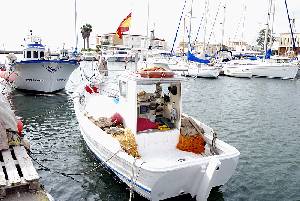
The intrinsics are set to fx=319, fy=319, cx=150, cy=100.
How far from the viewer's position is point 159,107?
12.5 metres

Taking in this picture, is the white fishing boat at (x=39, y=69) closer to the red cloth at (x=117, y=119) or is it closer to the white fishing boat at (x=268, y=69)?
the red cloth at (x=117, y=119)

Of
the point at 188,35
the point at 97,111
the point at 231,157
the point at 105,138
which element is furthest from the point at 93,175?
the point at 188,35

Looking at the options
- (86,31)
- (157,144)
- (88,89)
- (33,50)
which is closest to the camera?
(157,144)

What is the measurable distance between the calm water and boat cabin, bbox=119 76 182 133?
2.43 metres

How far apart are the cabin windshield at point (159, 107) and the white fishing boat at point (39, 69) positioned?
64.2ft

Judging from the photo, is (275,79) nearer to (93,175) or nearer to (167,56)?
(167,56)

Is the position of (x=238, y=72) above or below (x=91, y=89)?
above

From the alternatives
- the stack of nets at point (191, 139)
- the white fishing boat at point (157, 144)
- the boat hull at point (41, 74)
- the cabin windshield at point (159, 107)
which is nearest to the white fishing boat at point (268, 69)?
the boat hull at point (41, 74)

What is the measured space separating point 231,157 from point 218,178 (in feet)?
2.52

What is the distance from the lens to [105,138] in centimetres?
1158

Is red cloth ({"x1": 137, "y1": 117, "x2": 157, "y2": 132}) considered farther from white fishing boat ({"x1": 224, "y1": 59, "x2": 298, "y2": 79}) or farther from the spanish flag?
white fishing boat ({"x1": 224, "y1": 59, "x2": 298, "y2": 79})

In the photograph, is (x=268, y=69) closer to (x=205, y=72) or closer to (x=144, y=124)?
(x=205, y=72)

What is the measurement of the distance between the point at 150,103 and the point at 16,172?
532 centimetres

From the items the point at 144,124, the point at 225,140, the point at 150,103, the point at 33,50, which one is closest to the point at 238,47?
the point at 33,50
